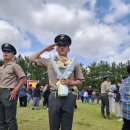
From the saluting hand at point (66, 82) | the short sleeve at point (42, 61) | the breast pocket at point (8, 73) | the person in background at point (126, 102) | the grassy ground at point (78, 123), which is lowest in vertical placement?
the grassy ground at point (78, 123)

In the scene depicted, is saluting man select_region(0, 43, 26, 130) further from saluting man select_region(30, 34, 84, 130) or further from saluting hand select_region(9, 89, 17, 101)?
saluting man select_region(30, 34, 84, 130)

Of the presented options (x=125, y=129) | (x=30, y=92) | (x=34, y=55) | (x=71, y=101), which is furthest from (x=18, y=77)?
(x=30, y=92)

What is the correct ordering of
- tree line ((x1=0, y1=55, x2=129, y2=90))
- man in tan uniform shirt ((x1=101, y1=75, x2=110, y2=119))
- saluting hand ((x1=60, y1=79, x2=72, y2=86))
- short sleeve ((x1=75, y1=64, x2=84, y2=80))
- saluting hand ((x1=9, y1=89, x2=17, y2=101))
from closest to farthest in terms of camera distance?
saluting hand ((x1=60, y1=79, x2=72, y2=86))
short sleeve ((x1=75, y1=64, x2=84, y2=80))
saluting hand ((x1=9, y1=89, x2=17, y2=101))
man in tan uniform shirt ((x1=101, y1=75, x2=110, y2=119))
tree line ((x1=0, y1=55, x2=129, y2=90))

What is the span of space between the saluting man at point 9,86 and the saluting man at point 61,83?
122 centimetres

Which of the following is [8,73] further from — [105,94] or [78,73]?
[105,94]

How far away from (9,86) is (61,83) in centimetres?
164

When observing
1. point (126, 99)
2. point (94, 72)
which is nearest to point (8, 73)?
point (126, 99)

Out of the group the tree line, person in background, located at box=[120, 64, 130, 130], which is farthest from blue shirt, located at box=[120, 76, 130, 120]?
the tree line

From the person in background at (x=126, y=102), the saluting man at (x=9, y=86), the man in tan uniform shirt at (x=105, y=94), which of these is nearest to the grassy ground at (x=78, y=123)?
the man in tan uniform shirt at (x=105, y=94)

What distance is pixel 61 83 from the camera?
179 inches

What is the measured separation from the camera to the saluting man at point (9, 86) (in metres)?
5.82

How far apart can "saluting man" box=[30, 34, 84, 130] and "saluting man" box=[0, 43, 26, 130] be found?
122 centimetres

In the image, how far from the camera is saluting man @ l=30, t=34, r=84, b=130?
4.55 meters

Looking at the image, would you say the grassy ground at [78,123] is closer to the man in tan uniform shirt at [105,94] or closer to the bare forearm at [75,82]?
the man in tan uniform shirt at [105,94]
